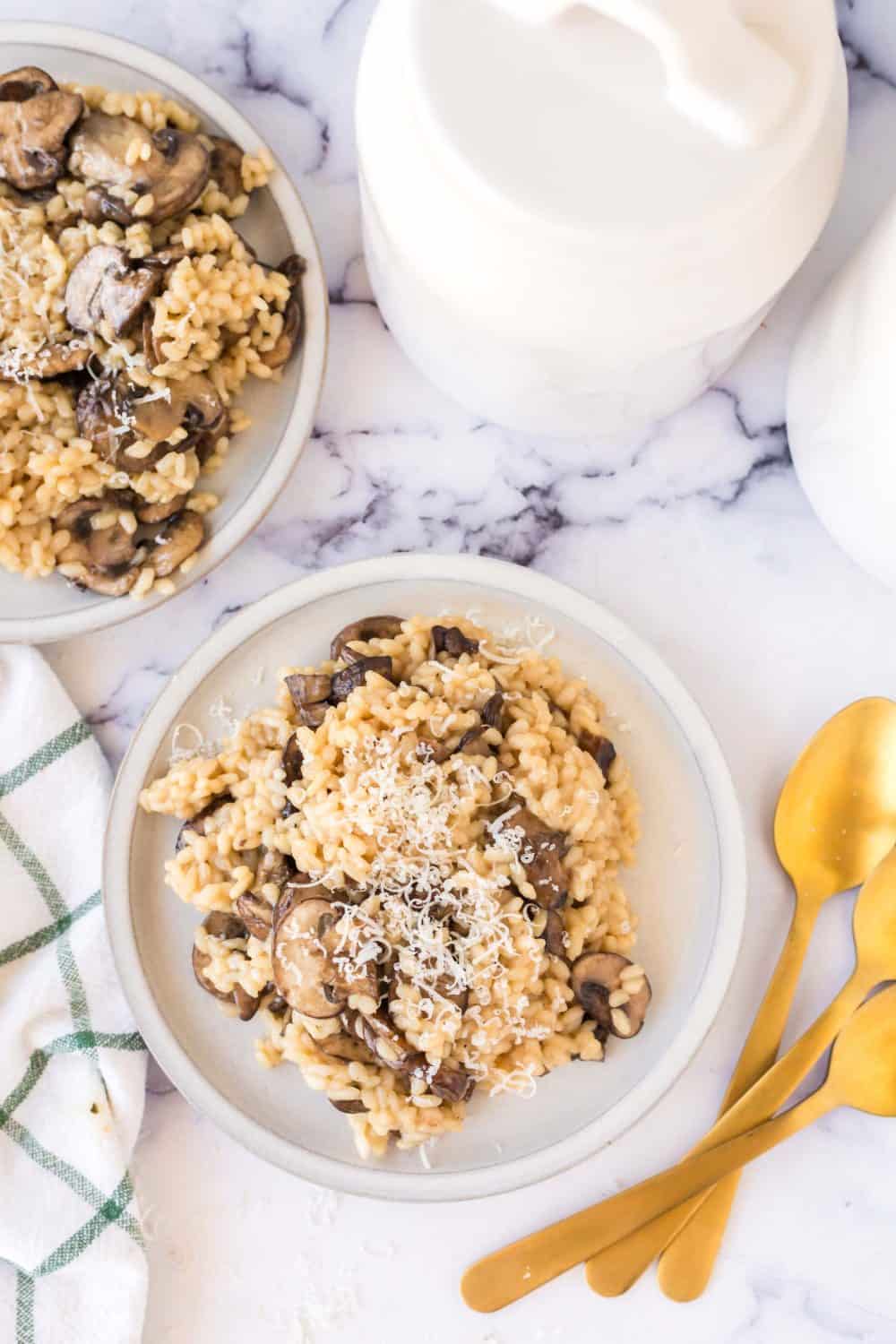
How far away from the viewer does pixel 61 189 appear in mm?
1188

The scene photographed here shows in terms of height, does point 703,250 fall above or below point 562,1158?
above

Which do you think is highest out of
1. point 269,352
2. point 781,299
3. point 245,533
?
point 781,299

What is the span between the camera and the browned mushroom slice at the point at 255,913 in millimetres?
1135

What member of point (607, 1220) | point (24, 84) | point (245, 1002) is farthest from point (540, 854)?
point (24, 84)

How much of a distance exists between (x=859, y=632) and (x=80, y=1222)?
37.4 inches

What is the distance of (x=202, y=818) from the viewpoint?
47.2 inches

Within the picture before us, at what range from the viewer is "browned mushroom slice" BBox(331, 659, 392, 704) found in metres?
1.16

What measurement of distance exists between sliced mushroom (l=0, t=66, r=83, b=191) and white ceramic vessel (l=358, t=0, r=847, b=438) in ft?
1.06

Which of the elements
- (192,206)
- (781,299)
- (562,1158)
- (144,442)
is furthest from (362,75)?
(562,1158)

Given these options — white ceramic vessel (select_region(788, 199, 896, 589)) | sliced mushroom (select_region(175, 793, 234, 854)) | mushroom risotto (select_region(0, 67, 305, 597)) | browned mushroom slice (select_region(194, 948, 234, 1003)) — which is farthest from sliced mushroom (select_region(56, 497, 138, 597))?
white ceramic vessel (select_region(788, 199, 896, 589))

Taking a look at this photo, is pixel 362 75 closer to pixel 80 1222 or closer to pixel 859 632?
pixel 859 632

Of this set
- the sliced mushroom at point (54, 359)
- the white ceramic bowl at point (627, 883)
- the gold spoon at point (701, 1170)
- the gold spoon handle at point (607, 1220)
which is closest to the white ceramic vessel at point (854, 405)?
the white ceramic bowl at point (627, 883)

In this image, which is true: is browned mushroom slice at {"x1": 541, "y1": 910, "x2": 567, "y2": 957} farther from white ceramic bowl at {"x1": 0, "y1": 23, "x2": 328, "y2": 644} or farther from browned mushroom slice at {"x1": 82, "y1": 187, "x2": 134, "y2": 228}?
browned mushroom slice at {"x1": 82, "y1": 187, "x2": 134, "y2": 228}

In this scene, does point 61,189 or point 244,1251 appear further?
point 244,1251
